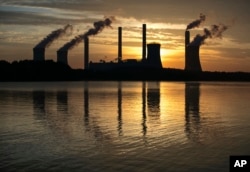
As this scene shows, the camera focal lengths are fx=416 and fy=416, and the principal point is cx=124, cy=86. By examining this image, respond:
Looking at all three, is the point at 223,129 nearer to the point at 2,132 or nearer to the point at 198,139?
the point at 198,139

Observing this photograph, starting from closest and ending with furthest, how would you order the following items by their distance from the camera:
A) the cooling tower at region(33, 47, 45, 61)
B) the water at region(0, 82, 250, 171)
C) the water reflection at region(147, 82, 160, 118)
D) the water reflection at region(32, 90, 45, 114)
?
the water at region(0, 82, 250, 171), the water reflection at region(147, 82, 160, 118), the water reflection at region(32, 90, 45, 114), the cooling tower at region(33, 47, 45, 61)

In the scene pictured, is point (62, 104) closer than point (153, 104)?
Yes

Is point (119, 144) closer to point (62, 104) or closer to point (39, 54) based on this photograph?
point (62, 104)

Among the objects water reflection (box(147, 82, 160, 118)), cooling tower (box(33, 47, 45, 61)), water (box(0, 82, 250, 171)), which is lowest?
water reflection (box(147, 82, 160, 118))

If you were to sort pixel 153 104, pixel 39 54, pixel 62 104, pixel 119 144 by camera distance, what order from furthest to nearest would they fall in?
pixel 39 54 < pixel 153 104 < pixel 62 104 < pixel 119 144

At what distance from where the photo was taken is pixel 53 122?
2372cm

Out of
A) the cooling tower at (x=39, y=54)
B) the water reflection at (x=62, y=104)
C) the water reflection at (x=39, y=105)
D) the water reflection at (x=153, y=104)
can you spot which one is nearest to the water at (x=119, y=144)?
the water reflection at (x=153, y=104)

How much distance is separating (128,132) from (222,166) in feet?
24.4

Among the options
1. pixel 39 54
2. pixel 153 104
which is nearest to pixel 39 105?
pixel 153 104

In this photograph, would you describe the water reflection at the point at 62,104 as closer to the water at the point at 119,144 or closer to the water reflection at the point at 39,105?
the water reflection at the point at 39,105

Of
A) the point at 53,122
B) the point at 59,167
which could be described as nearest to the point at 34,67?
the point at 53,122

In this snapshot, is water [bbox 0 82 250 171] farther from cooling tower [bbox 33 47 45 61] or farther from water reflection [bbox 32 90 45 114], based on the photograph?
cooling tower [bbox 33 47 45 61]

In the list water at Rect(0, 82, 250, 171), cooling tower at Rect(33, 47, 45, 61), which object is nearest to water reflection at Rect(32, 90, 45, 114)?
water at Rect(0, 82, 250, 171)

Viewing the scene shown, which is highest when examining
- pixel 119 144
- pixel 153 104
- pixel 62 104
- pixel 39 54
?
pixel 39 54
